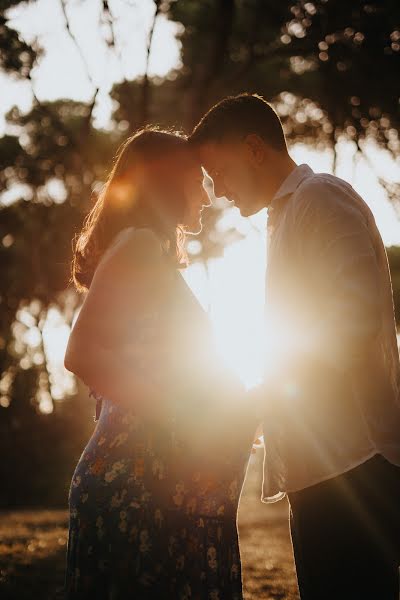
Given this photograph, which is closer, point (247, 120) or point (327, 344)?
point (327, 344)

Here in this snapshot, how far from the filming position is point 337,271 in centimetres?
185

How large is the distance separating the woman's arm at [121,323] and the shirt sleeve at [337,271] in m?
0.56

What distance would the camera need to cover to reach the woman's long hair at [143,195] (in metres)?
2.40

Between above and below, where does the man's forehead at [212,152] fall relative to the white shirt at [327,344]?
above

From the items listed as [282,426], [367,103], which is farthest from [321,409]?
[367,103]

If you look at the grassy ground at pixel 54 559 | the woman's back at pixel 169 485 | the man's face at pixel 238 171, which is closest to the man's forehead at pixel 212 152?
the man's face at pixel 238 171

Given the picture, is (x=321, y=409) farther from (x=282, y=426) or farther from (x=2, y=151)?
(x=2, y=151)

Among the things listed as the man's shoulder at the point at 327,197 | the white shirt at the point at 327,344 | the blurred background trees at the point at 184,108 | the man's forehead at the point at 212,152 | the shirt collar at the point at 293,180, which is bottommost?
the white shirt at the point at 327,344

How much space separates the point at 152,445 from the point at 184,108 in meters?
12.4

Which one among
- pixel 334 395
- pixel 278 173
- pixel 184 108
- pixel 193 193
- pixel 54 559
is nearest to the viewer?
pixel 334 395

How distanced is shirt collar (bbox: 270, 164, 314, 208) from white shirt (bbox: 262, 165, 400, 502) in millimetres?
48

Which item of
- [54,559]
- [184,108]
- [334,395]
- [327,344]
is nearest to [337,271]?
[327,344]

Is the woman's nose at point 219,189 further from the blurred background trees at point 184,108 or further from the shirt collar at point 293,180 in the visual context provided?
the blurred background trees at point 184,108

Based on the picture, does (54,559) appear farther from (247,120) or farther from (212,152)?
(247,120)
